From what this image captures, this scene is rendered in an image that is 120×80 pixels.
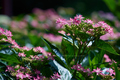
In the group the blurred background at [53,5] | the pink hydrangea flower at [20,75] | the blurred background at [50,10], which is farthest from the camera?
the blurred background at [53,5]

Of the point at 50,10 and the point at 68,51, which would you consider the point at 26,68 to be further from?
the point at 50,10

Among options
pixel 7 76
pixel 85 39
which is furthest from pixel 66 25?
pixel 7 76

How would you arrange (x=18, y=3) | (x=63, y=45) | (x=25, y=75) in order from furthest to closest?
1. (x=18, y=3)
2. (x=63, y=45)
3. (x=25, y=75)

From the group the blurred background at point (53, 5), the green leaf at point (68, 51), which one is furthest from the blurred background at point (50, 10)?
the green leaf at point (68, 51)

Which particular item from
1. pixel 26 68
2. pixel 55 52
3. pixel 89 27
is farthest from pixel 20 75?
pixel 89 27

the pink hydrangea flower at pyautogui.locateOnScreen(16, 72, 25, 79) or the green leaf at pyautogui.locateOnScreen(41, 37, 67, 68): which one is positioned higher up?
the green leaf at pyautogui.locateOnScreen(41, 37, 67, 68)

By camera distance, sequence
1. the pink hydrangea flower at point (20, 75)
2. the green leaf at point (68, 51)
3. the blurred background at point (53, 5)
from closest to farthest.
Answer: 1. the pink hydrangea flower at point (20, 75)
2. the green leaf at point (68, 51)
3. the blurred background at point (53, 5)

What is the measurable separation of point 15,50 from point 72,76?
1.00 feet

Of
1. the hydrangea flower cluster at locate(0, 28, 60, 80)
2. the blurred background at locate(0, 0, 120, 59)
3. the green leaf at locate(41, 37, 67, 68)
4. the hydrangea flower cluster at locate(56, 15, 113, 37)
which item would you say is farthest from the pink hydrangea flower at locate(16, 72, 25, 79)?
the blurred background at locate(0, 0, 120, 59)

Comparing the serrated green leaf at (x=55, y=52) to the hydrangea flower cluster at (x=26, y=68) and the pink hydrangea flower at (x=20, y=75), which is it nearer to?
the hydrangea flower cluster at (x=26, y=68)

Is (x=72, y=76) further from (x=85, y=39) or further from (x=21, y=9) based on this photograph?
(x=21, y=9)

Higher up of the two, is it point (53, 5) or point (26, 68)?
point (53, 5)

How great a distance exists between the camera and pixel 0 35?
871mm

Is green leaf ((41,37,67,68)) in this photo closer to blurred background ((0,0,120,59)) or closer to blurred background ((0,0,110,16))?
blurred background ((0,0,120,59))
